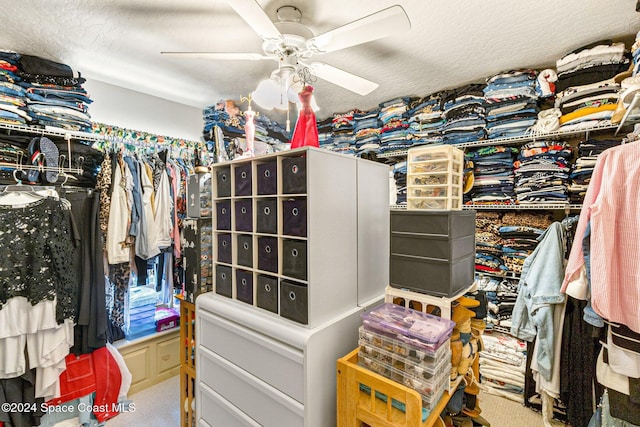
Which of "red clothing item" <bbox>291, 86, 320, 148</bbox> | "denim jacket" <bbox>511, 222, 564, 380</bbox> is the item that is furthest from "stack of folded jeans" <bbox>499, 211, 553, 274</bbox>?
"red clothing item" <bbox>291, 86, 320, 148</bbox>

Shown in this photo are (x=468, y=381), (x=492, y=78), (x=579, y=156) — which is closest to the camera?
(x=468, y=381)

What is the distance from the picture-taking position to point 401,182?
2.93 meters

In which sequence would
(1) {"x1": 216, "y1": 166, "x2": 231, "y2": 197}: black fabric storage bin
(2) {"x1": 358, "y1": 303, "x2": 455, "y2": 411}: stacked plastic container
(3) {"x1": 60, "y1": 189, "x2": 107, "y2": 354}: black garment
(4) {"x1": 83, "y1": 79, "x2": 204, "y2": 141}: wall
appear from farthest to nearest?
1. (4) {"x1": 83, "y1": 79, "x2": 204, "y2": 141}: wall
2. (3) {"x1": 60, "y1": 189, "x2": 107, "y2": 354}: black garment
3. (1) {"x1": 216, "y1": 166, "x2": 231, "y2": 197}: black fabric storage bin
4. (2) {"x1": 358, "y1": 303, "x2": 455, "y2": 411}: stacked plastic container

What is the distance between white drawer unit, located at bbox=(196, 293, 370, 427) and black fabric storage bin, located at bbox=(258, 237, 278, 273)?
0.69 ft

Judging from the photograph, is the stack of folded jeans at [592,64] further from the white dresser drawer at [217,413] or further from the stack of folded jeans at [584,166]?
the white dresser drawer at [217,413]

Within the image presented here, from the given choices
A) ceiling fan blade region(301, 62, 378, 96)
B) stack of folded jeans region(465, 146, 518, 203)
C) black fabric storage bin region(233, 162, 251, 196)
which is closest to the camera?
black fabric storage bin region(233, 162, 251, 196)

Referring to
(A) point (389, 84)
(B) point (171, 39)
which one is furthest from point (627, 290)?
(B) point (171, 39)

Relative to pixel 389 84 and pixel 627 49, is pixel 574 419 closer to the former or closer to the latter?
pixel 627 49

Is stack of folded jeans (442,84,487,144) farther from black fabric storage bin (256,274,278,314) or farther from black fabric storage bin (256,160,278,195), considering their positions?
black fabric storage bin (256,274,278,314)

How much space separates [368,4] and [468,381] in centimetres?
199

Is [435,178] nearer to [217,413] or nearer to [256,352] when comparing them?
[256,352]

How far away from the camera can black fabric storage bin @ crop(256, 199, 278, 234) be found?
1.20 meters

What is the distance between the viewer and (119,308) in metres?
2.39

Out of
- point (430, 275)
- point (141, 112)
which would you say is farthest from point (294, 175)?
point (141, 112)
